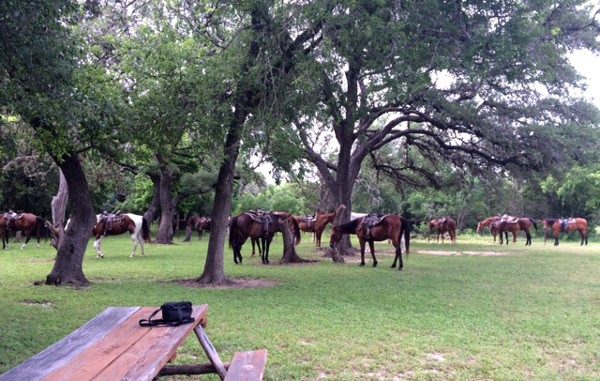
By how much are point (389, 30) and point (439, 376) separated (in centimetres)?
622

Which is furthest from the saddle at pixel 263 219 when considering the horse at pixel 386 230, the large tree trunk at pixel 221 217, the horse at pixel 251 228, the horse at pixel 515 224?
the horse at pixel 515 224

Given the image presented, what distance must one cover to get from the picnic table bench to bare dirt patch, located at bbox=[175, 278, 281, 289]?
20.0 ft

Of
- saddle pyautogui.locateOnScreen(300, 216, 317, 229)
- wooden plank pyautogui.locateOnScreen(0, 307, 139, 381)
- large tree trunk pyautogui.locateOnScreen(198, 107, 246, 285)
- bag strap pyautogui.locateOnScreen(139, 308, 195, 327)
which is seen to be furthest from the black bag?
saddle pyautogui.locateOnScreen(300, 216, 317, 229)

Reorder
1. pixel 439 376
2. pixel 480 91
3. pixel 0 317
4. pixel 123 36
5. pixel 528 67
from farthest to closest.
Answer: pixel 480 91 → pixel 123 36 → pixel 528 67 → pixel 0 317 → pixel 439 376

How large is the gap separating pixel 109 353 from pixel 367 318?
4.65m

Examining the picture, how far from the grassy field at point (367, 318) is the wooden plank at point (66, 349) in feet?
3.97

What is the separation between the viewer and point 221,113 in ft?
31.8

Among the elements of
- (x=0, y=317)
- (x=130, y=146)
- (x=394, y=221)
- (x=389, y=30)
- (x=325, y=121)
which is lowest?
(x=0, y=317)

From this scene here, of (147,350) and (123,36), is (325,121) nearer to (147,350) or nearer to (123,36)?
(123,36)

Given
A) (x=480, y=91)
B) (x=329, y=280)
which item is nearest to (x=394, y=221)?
(x=329, y=280)

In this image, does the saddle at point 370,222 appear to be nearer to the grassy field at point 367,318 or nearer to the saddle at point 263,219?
the grassy field at point 367,318

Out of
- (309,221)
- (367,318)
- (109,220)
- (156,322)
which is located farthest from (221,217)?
(309,221)

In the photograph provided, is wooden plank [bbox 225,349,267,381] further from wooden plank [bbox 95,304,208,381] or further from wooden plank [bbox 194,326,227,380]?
wooden plank [bbox 95,304,208,381]

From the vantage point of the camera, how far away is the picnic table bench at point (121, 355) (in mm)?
2805
